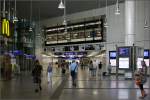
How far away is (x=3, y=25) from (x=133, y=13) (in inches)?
686

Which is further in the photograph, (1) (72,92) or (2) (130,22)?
(2) (130,22)

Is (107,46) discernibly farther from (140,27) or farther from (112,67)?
(140,27)

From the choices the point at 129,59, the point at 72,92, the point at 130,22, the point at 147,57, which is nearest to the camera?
the point at 72,92

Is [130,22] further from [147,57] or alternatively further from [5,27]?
[5,27]

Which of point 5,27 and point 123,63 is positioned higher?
point 5,27

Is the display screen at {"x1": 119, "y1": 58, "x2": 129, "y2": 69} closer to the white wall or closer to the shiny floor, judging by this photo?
the white wall

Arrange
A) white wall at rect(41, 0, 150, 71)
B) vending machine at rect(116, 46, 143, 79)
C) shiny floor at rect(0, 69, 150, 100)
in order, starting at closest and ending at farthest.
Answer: shiny floor at rect(0, 69, 150, 100)
vending machine at rect(116, 46, 143, 79)
white wall at rect(41, 0, 150, 71)

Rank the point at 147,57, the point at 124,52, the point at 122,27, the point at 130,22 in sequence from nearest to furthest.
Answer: the point at 124,52 → the point at 130,22 → the point at 147,57 → the point at 122,27

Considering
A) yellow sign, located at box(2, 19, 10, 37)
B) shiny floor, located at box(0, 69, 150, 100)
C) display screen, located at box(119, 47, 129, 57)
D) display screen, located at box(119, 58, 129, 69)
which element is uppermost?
yellow sign, located at box(2, 19, 10, 37)

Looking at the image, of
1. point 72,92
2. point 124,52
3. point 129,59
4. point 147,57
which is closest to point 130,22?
point 147,57

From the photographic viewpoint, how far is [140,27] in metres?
39.3

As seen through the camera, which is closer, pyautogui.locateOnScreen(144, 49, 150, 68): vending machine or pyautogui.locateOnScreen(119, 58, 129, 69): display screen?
pyautogui.locateOnScreen(119, 58, 129, 69): display screen

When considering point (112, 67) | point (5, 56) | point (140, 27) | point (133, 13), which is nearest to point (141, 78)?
point (5, 56)

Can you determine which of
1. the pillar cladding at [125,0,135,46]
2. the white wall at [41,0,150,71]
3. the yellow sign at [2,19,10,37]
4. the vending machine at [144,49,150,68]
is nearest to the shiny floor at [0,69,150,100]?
the yellow sign at [2,19,10,37]
